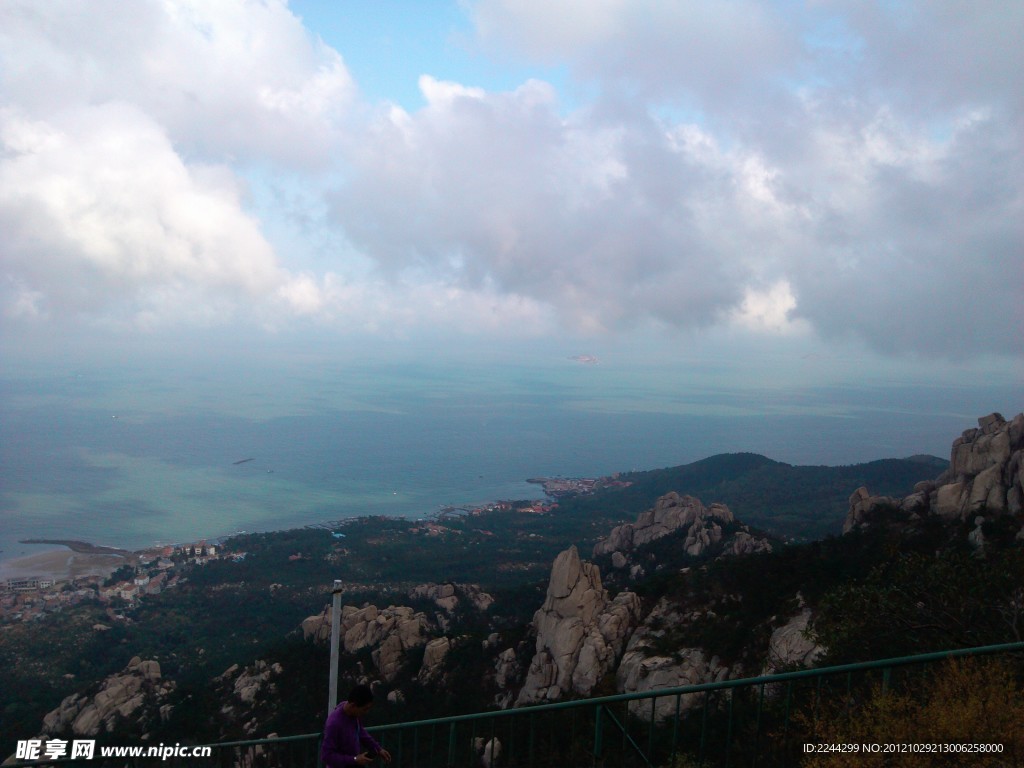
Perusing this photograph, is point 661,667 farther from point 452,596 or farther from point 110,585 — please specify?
point 110,585

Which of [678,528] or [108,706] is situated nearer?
[108,706]

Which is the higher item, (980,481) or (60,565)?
(980,481)

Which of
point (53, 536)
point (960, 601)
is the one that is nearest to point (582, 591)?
point (960, 601)

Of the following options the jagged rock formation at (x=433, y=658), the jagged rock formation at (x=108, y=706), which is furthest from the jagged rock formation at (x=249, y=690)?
the jagged rock formation at (x=433, y=658)

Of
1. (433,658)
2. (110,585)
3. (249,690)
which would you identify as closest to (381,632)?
(433,658)

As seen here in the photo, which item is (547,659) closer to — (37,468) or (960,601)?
(960,601)

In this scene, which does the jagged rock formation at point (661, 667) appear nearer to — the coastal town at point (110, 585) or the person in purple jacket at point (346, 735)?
the person in purple jacket at point (346, 735)

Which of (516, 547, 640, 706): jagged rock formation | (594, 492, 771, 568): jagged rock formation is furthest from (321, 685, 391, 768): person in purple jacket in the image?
(594, 492, 771, 568): jagged rock formation
